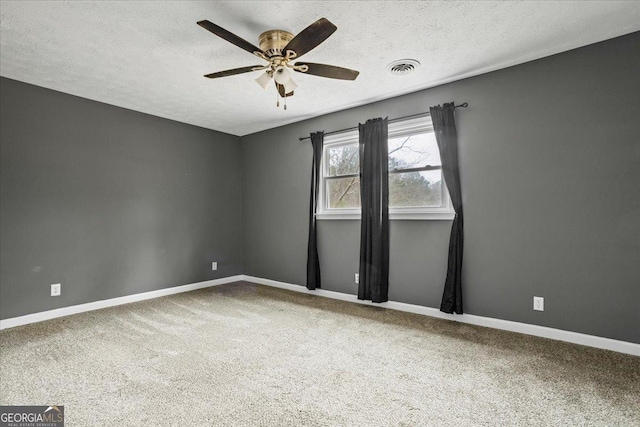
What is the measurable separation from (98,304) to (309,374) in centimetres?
311

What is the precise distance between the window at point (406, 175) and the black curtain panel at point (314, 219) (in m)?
0.20

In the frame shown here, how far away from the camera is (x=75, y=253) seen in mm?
3857

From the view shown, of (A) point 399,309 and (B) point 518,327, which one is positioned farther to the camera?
(A) point 399,309

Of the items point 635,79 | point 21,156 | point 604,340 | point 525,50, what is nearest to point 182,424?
point 604,340

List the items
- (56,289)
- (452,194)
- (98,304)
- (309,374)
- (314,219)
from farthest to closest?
1. (314,219)
2. (98,304)
3. (56,289)
4. (452,194)
5. (309,374)

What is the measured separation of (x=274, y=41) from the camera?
2.54m

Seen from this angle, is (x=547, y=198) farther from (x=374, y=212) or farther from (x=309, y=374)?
(x=309, y=374)

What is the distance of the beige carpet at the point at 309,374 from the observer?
6.05 ft

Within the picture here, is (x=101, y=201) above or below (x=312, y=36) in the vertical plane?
below

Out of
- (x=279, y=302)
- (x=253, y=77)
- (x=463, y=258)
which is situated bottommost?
(x=279, y=302)

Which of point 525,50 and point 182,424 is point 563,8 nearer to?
point 525,50

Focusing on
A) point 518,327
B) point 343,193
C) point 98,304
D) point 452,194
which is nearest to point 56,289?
point 98,304

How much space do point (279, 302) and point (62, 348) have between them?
221 centimetres

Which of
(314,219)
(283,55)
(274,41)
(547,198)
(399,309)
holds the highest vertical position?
(274,41)
